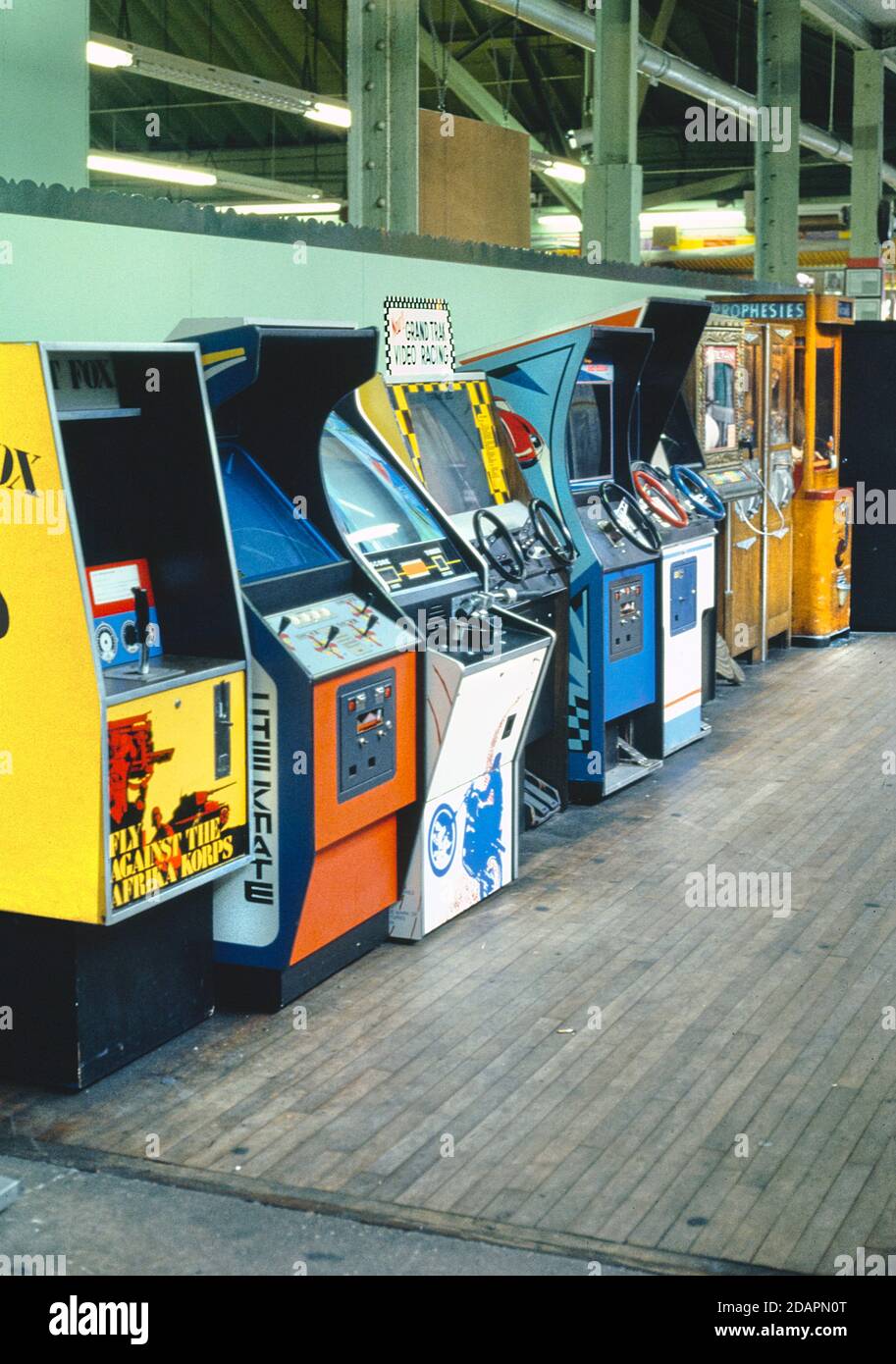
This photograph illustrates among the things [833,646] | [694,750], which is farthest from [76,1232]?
[833,646]

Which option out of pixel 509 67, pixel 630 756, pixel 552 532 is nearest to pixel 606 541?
pixel 552 532

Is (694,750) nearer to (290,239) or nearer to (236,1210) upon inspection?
(290,239)

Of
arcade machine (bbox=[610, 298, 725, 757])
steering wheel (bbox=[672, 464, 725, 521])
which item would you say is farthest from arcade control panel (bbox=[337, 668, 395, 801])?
steering wheel (bbox=[672, 464, 725, 521])

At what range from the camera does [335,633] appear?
4.22m

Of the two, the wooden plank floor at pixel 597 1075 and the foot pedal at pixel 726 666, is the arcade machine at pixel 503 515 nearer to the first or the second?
the wooden plank floor at pixel 597 1075

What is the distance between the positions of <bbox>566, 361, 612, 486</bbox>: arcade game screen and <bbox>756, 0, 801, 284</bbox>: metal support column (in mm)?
6401

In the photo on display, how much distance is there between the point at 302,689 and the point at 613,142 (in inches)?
286

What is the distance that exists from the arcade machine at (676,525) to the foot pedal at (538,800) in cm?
84

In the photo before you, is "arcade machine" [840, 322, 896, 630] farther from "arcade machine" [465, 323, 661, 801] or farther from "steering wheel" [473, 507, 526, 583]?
"steering wheel" [473, 507, 526, 583]

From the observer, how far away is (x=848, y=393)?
1001 centimetres

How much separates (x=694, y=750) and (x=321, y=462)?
2975mm

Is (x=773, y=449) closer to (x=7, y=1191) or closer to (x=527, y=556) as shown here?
(x=527, y=556)

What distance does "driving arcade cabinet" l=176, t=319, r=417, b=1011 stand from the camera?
399cm
